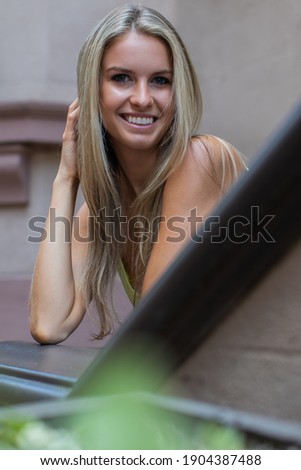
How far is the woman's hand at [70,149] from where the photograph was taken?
281 centimetres

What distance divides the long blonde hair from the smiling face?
0.9 inches

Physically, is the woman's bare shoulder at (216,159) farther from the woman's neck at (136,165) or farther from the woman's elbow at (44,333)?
the woman's elbow at (44,333)

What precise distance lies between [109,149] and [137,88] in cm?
29

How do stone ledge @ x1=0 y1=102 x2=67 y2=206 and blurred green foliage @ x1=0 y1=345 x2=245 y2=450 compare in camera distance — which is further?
stone ledge @ x1=0 y1=102 x2=67 y2=206

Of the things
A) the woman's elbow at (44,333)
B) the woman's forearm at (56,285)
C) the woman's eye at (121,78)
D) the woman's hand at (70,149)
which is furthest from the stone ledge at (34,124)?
the woman's elbow at (44,333)

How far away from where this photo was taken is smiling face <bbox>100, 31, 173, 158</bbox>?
101 inches

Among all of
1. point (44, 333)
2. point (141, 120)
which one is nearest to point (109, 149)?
point (141, 120)

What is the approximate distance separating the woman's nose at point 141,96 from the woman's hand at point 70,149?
11.6 inches

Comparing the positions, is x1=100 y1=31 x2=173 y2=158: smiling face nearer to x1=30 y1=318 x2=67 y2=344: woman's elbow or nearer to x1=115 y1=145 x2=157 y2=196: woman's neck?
x1=115 y1=145 x2=157 y2=196: woman's neck

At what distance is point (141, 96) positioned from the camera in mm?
2559

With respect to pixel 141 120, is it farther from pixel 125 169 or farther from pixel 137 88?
pixel 125 169

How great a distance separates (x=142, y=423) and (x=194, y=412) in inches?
3.7

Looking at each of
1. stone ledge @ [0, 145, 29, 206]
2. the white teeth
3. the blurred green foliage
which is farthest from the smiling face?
stone ledge @ [0, 145, 29, 206]

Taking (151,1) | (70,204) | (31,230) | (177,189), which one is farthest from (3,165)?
(177,189)
